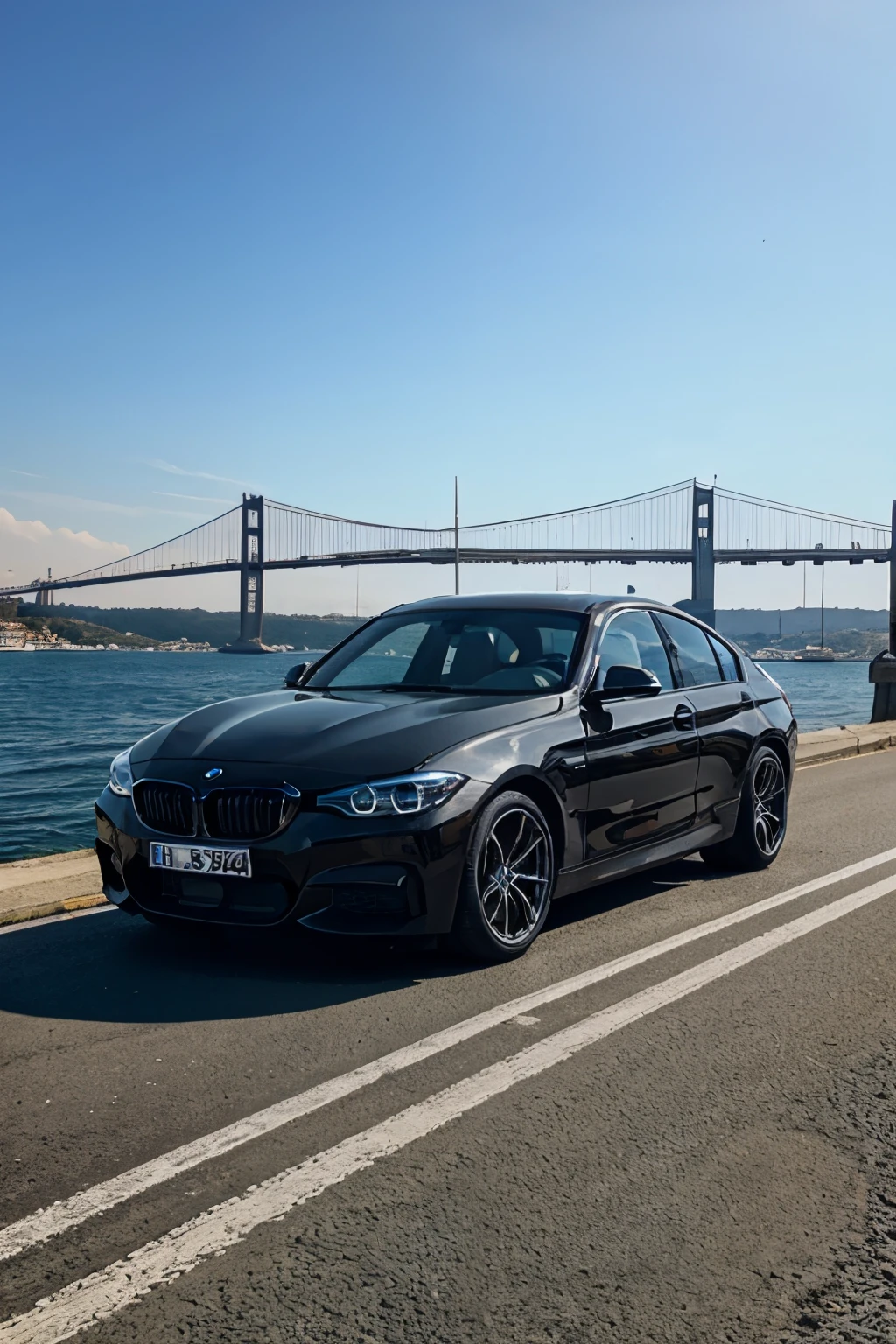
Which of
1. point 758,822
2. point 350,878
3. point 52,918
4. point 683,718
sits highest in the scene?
point 683,718

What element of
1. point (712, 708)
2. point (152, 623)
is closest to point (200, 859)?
point (712, 708)

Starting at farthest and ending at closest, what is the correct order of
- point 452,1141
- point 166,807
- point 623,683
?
1. point 623,683
2. point 166,807
3. point 452,1141

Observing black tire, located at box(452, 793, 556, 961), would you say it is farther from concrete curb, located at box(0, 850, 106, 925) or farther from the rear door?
concrete curb, located at box(0, 850, 106, 925)

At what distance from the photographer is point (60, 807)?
19891mm

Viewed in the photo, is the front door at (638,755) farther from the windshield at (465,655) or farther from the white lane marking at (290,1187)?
the white lane marking at (290,1187)

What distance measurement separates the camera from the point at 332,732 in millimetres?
4711

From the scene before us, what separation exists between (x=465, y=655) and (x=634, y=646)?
0.90 meters

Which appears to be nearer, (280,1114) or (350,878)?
(280,1114)

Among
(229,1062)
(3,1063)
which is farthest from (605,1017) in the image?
(3,1063)

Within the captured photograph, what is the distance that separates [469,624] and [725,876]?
6.73ft

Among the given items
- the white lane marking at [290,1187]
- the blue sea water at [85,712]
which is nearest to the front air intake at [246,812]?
the white lane marking at [290,1187]

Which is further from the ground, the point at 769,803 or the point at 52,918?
the point at 769,803

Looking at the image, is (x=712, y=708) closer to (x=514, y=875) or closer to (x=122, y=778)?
(x=514, y=875)

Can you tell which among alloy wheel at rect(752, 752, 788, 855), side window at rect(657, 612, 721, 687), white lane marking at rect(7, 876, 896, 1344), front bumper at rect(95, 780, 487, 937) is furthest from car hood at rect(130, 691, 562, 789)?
alloy wheel at rect(752, 752, 788, 855)
